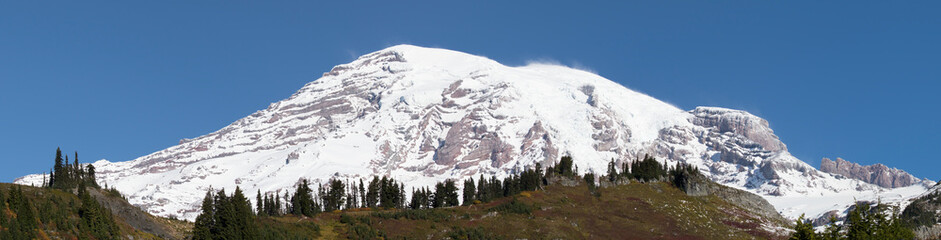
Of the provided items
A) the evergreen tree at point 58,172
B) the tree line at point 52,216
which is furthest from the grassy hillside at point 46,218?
the evergreen tree at point 58,172

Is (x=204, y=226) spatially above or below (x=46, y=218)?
below

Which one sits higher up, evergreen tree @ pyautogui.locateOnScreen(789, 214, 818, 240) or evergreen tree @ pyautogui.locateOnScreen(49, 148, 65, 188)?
evergreen tree @ pyautogui.locateOnScreen(49, 148, 65, 188)

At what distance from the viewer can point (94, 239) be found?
13812 centimetres

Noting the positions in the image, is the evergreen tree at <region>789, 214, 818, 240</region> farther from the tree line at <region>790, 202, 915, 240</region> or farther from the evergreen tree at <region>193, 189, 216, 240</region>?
the evergreen tree at <region>193, 189, 216, 240</region>

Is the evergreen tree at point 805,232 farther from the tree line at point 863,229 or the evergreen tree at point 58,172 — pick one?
the evergreen tree at point 58,172

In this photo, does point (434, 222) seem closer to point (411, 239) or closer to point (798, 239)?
point (411, 239)

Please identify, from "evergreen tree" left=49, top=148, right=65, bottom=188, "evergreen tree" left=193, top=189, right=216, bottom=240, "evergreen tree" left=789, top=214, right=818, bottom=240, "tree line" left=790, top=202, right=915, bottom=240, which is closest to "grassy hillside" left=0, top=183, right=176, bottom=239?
"evergreen tree" left=193, top=189, right=216, bottom=240

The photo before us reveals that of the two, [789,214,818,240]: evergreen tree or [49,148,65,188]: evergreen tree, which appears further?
[49,148,65,188]: evergreen tree

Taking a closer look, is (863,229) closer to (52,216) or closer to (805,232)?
(805,232)

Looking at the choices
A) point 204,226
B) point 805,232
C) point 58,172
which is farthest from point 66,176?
point 805,232

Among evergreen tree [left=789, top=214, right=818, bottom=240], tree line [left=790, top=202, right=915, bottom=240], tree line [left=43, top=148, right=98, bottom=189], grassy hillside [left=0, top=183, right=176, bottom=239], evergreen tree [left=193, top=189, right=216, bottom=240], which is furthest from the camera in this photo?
tree line [left=43, top=148, right=98, bottom=189]

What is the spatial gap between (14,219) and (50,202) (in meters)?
13.8

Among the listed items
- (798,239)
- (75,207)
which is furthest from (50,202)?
(798,239)

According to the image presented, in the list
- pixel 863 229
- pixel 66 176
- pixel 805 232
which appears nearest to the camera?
pixel 805 232
